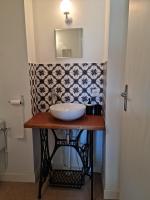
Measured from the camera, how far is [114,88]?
5.43 ft

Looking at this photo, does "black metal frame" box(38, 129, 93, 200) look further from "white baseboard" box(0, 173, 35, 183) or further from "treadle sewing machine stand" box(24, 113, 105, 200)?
"white baseboard" box(0, 173, 35, 183)

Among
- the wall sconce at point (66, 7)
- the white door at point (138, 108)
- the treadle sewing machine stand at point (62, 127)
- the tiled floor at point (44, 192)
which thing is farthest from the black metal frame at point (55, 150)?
the wall sconce at point (66, 7)

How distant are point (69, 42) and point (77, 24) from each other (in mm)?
211

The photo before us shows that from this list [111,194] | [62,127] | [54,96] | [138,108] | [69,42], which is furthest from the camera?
[54,96]

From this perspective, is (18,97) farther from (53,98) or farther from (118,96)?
(118,96)

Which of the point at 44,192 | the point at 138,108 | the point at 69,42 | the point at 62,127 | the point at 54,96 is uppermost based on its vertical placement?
the point at 69,42

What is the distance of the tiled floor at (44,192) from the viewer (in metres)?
1.87

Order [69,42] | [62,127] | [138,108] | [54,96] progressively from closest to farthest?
[138,108], [62,127], [69,42], [54,96]

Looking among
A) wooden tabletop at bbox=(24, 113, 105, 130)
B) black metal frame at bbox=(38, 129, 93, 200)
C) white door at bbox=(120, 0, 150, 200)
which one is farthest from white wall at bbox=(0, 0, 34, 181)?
white door at bbox=(120, 0, 150, 200)

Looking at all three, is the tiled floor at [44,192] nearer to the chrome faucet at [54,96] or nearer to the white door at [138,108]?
the white door at [138,108]

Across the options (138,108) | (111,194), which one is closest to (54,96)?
(111,194)

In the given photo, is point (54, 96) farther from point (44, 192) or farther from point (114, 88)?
point (44, 192)

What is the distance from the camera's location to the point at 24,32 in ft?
6.02

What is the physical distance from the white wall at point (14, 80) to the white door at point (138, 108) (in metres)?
1.14
